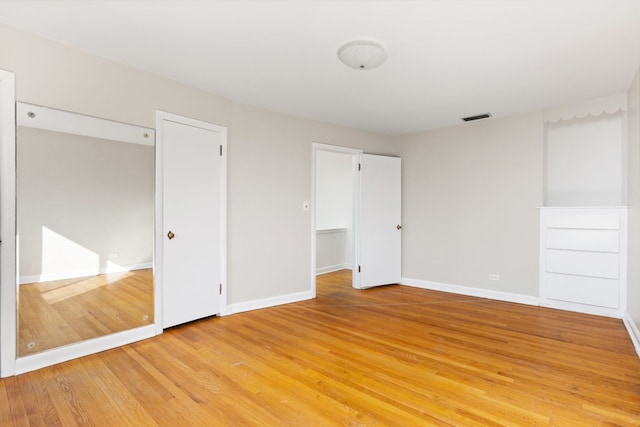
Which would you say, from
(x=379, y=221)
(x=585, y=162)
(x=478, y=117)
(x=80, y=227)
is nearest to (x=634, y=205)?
(x=585, y=162)

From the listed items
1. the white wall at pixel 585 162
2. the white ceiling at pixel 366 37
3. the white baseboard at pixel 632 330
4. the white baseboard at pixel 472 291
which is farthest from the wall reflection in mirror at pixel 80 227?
the white wall at pixel 585 162

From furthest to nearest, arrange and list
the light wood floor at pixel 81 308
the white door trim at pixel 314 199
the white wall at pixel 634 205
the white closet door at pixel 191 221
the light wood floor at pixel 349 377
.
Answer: the white door trim at pixel 314 199 < the white closet door at pixel 191 221 < the white wall at pixel 634 205 < the light wood floor at pixel 81 308 < the light wood floor at pixel 349 377

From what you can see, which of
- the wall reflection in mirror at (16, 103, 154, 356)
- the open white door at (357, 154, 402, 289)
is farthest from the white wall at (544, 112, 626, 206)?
the wall reflection in mirror at (16, 103, 154, 356)

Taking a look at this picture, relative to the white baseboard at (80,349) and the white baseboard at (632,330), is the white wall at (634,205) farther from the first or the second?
the white baseboard at (80,349)

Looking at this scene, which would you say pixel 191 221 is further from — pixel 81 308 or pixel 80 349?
pixel 80 349

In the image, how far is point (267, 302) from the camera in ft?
12.4

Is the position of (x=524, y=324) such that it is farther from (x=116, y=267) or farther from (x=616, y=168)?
(x=116, y=267)

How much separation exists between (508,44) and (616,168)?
7.98 feet

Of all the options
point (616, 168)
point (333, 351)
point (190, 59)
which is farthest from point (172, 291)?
point (616, 168)

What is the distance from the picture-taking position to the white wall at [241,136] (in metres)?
2.33

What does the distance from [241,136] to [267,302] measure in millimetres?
1984

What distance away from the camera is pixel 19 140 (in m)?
2.23

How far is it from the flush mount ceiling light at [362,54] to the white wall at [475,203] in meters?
2.49

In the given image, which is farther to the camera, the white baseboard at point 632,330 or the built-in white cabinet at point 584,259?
the built-in white cabinet at point 584,259
